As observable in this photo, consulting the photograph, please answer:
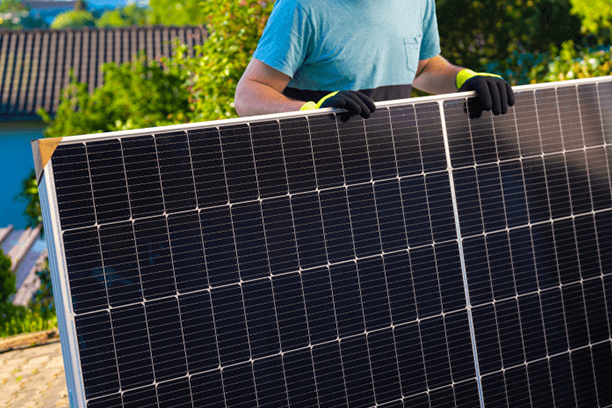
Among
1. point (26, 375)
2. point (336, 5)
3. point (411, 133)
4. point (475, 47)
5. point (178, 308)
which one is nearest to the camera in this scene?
point (178, 308)

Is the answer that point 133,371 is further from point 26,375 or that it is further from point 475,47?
point 475,47

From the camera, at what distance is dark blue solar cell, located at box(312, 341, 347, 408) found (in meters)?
2.79

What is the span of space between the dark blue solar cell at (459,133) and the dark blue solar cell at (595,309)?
108cm

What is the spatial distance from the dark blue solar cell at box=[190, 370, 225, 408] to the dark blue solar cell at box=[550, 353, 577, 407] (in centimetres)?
190

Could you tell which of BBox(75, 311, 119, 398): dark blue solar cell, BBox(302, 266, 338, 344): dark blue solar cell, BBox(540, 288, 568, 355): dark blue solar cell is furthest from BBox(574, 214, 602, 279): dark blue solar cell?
BBox(75, 311, 119, 398): dark blue solar cell

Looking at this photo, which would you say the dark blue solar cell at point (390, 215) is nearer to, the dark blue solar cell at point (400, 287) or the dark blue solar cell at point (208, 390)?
the dark blue solar cell at point (400, 287)

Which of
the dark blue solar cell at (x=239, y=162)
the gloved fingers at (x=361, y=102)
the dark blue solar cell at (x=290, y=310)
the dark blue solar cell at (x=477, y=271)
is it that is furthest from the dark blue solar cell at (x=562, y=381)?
the dark blue solar cell at (x=239, y=162)

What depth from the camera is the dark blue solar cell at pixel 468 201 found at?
3.05 meters

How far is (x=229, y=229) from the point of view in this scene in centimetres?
261

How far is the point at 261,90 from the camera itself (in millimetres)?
3283

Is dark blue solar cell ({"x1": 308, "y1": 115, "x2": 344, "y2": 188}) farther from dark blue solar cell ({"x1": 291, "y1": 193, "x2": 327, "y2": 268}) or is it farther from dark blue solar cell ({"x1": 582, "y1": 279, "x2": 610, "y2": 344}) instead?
dark blue solar cell ({"x1": 582, "y1": 279, "x2": 610, "y2": 344})

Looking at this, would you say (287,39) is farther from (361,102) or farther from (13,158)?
(13,158)

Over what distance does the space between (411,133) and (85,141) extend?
1584 mm

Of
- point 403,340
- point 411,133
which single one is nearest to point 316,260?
point 403,340
